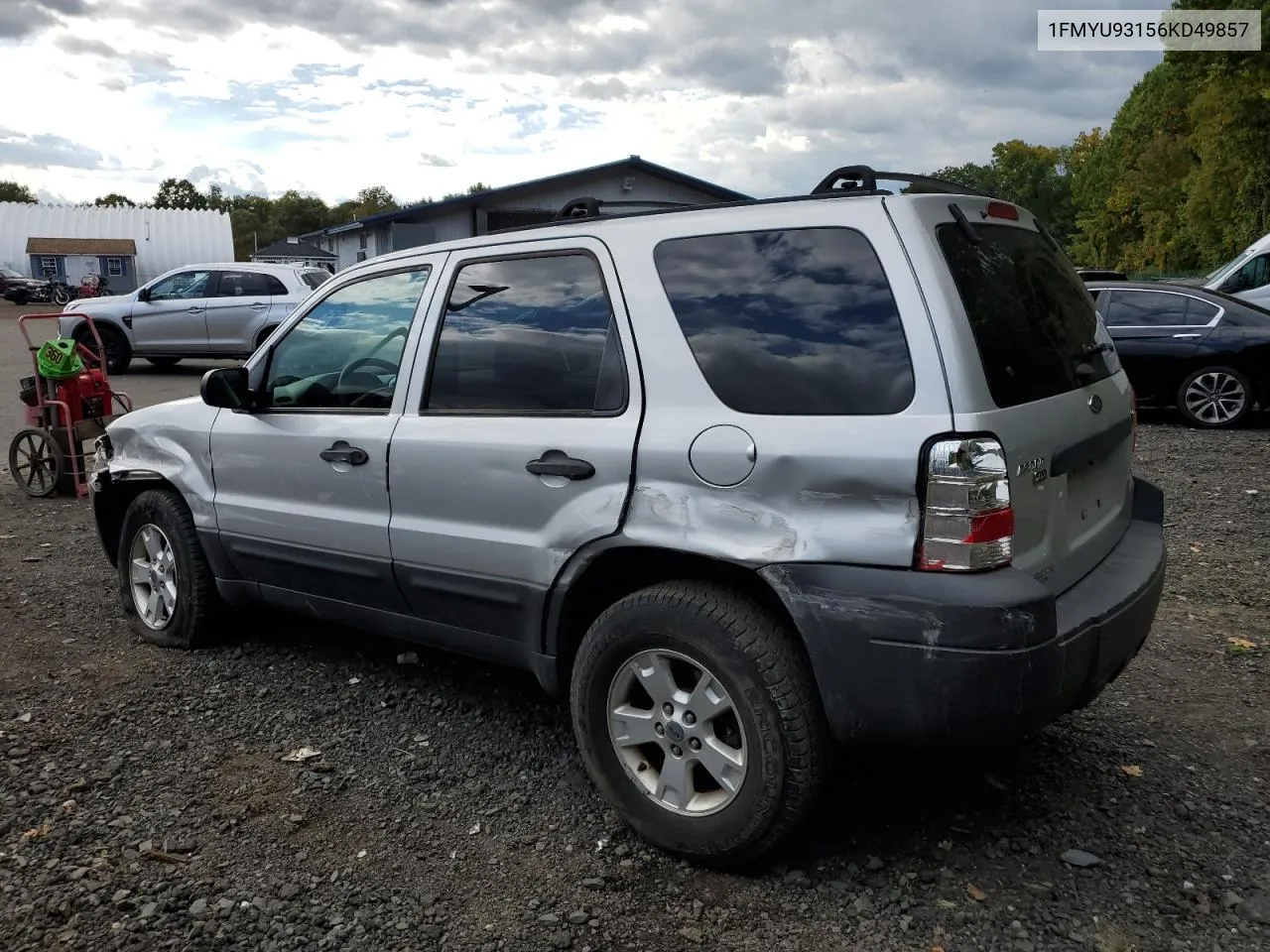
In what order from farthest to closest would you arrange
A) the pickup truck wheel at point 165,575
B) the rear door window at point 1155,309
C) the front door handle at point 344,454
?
the rear door window at point 1155,309, the pickup truck wheel at point 165,575, the front door handle at point 344,454

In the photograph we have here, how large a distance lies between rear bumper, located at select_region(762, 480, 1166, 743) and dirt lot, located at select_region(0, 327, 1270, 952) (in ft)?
A: 1.83

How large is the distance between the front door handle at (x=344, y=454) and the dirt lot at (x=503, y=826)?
1018 millimetres

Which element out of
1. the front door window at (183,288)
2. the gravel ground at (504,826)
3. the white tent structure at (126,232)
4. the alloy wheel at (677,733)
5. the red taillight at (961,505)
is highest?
the white tent structure at (126,232)

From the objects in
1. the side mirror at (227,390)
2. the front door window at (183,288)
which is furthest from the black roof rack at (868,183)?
the front door window at (183,288)

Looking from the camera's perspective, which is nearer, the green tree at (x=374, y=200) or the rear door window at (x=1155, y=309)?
the rear door window at (x=1155, y=309)

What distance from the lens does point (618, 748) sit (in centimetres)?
301

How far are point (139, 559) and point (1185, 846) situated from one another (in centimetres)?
437

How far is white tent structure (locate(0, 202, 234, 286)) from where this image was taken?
2183 inches

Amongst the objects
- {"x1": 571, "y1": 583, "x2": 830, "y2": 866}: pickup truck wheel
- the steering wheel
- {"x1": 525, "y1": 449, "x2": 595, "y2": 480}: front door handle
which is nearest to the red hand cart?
the steering wheel

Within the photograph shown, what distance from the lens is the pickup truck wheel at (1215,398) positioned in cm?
1080

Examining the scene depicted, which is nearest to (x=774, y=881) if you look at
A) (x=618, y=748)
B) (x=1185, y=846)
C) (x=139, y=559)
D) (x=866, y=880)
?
(x=866, y=880)

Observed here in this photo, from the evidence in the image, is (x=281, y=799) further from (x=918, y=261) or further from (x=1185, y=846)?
(x=1185, y=846)

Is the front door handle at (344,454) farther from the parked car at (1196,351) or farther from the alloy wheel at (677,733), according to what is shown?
the parked car at (1196,351)

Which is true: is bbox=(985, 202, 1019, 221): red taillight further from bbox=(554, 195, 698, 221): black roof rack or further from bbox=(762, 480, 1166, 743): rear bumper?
bbox=(762, 480, 1166, 743): rear bumper
